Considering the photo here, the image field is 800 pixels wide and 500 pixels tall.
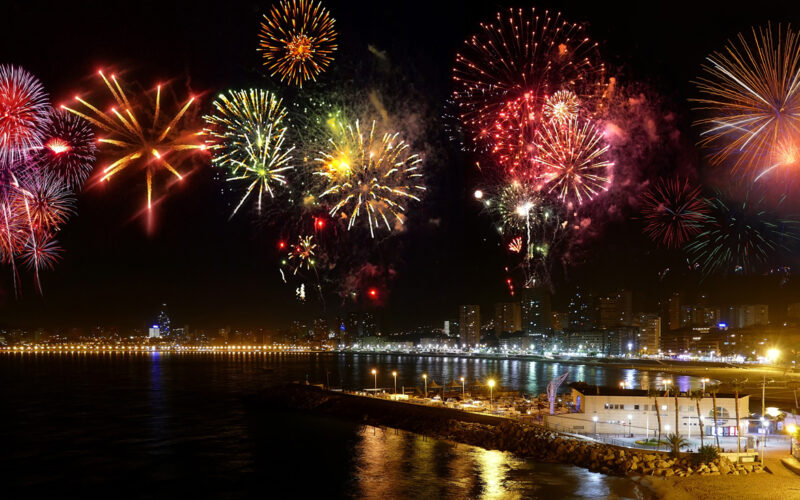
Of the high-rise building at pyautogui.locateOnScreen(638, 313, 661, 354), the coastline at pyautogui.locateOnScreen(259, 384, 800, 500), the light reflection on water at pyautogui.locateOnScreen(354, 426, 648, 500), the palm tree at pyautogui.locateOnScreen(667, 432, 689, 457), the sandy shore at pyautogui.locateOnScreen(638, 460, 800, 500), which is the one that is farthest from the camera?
the high-rise building at pyautogui.locateOnScreen(638, 313, 661, 354)

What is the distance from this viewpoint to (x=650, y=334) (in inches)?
6944

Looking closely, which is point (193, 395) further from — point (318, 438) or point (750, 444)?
point (750, 444)

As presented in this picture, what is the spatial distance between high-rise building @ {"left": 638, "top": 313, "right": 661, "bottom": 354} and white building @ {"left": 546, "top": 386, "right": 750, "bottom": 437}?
14710cm

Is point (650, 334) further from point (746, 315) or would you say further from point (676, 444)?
point (676, 444)

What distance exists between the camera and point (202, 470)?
106 feet

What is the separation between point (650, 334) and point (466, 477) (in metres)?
161

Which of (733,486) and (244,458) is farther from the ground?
(733,486)

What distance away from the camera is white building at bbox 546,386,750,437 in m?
33.7

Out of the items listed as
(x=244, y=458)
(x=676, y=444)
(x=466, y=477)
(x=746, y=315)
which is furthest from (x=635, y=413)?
(x=746, y=315)

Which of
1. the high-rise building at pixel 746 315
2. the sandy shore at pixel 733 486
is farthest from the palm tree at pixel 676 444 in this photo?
the high-rise building at pixel 746 315

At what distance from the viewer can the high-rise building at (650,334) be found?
173500mm

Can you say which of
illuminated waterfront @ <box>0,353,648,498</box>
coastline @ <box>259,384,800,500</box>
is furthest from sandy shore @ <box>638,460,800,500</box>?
illuminated waterfront @ <box>0,353,648,498</box>

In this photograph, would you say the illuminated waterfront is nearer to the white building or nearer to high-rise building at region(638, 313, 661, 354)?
the white building

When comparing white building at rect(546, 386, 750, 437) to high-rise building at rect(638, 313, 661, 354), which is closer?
white building at rect(546, 386, 750, 437)
